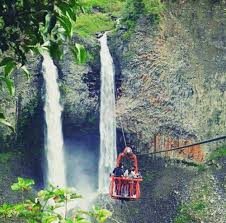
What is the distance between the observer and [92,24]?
28484 mm

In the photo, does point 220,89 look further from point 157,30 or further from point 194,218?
point 194,218

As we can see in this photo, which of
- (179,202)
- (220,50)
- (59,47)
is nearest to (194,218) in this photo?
(179,202)

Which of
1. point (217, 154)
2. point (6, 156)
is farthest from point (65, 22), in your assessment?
point (217, 154)

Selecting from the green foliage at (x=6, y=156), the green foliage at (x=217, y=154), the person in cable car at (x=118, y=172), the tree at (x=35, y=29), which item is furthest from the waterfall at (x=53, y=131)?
the tree at (x=35, y=29)

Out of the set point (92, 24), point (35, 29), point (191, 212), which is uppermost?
point (35, 29)

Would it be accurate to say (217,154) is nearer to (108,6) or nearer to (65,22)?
(108,6)

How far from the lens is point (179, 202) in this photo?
25.4 meters

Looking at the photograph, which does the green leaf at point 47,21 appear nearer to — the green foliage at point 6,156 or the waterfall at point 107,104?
the green foliage at point 6,156

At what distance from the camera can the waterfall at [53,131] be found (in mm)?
26125

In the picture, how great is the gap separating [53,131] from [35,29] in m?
23.1

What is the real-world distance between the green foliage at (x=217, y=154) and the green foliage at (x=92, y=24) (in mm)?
6922

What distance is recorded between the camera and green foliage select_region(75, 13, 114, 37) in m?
27.5

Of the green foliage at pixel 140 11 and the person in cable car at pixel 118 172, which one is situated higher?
the green foliage at pixel 140 11

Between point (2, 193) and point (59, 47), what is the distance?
19.8 meters
